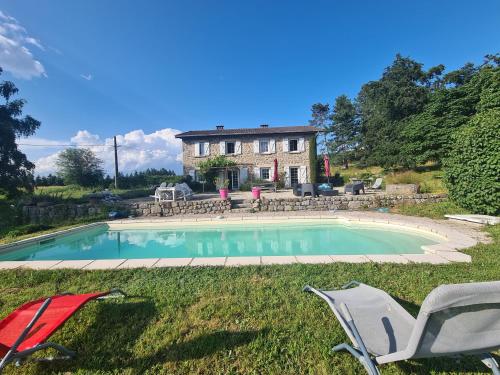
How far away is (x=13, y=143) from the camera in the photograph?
11.1 metres

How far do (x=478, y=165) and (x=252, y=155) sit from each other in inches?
574

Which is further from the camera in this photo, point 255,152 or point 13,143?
point 255,152

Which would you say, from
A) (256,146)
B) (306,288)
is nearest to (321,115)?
(256,146)

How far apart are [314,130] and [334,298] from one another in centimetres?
1812

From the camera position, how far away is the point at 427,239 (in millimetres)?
5516

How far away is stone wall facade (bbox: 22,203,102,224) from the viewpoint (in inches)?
375

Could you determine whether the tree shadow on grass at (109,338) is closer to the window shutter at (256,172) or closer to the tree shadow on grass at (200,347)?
the tree shadow on grass at (200,347)

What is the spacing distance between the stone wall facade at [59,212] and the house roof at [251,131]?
35.8 ft

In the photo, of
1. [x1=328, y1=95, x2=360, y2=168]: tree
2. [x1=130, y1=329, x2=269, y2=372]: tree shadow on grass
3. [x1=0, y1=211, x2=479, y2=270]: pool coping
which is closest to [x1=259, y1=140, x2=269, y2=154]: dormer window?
[x1=328, y1=95, x2=360, y2=168]: tree

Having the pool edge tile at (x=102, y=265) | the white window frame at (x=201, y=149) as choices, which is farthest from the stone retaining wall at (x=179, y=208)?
the white window frame at (x=201, y=149)

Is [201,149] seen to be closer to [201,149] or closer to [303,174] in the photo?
[201,149]

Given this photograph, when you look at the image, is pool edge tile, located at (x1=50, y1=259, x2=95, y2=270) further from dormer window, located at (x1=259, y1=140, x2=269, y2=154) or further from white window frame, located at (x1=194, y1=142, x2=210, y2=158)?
dormer window, located at (x1=259, y1=140, x2=269, y2=154)

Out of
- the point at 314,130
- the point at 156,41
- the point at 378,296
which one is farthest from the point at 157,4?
the point at 314,130

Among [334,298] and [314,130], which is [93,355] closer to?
[334,298]
